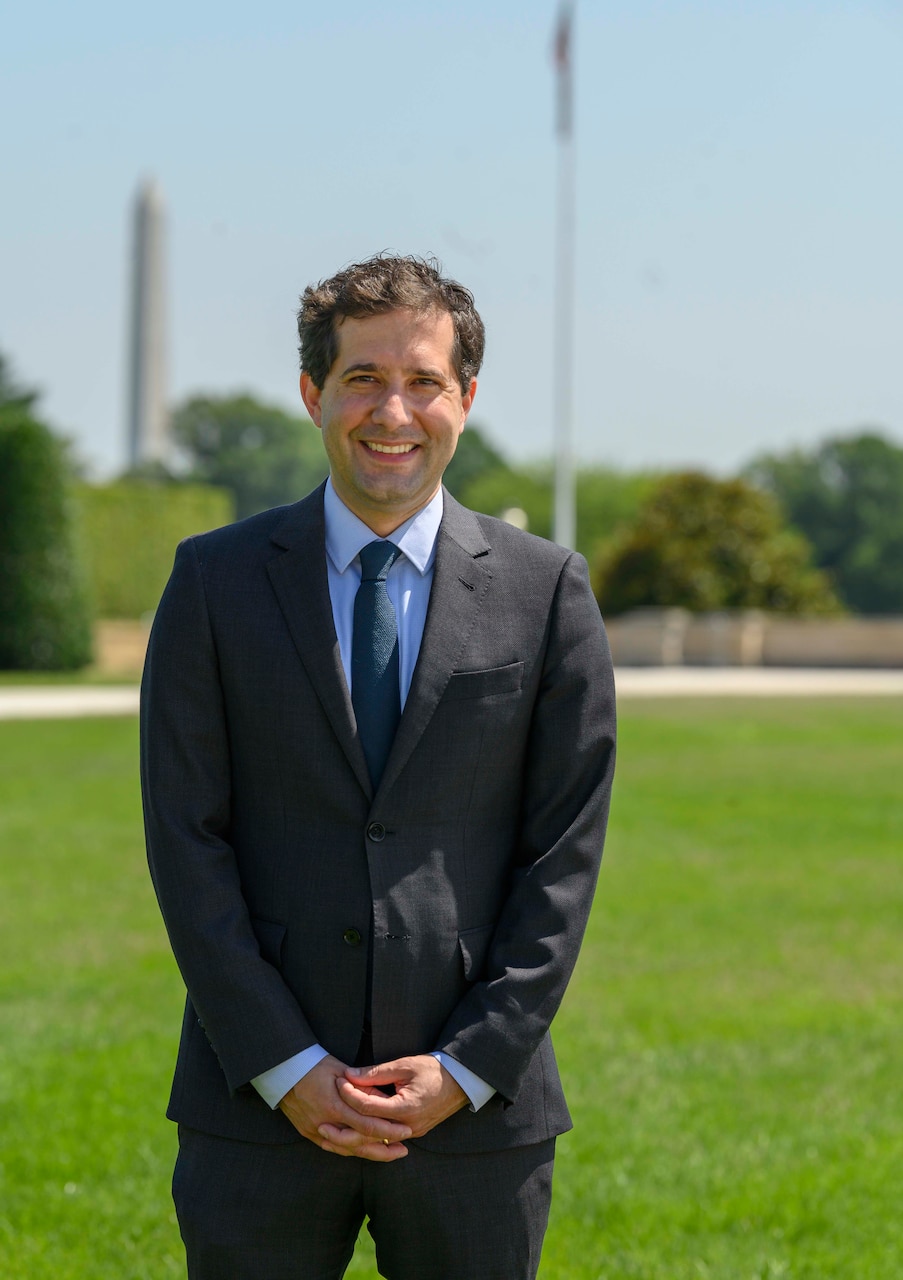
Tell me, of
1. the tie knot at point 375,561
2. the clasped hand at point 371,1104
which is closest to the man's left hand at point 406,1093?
the clasped hand at point 371,1104

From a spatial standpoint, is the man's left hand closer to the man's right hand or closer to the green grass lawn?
the man's right hand

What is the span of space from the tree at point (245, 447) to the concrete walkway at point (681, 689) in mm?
49204

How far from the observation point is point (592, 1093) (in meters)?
5.12

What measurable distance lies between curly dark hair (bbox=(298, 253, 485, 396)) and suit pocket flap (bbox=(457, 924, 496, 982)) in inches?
34.8

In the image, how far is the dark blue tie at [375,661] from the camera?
2.33m

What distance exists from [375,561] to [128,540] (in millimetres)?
32271

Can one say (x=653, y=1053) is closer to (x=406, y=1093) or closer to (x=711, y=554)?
(x=406, y=1093)

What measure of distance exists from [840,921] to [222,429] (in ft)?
263

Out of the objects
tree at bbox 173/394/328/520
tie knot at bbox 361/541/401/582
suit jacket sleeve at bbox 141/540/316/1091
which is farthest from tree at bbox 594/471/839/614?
tree at bbox 173/394/328/520

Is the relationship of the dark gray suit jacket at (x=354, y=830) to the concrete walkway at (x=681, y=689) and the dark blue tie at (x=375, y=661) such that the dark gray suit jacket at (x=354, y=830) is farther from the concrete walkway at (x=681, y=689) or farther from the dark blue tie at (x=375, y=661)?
the concrete walkway at (x=681, y=689)

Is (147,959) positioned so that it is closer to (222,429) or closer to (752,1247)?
(752,1247)

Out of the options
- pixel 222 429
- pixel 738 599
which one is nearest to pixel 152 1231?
pixel 738 599

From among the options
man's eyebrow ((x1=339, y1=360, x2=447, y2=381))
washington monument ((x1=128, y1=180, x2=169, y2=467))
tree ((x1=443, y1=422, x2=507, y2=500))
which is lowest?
man's eyebrow ((x1=339, y1=360, x2=447, y2=381))

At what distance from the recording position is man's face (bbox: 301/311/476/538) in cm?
229
